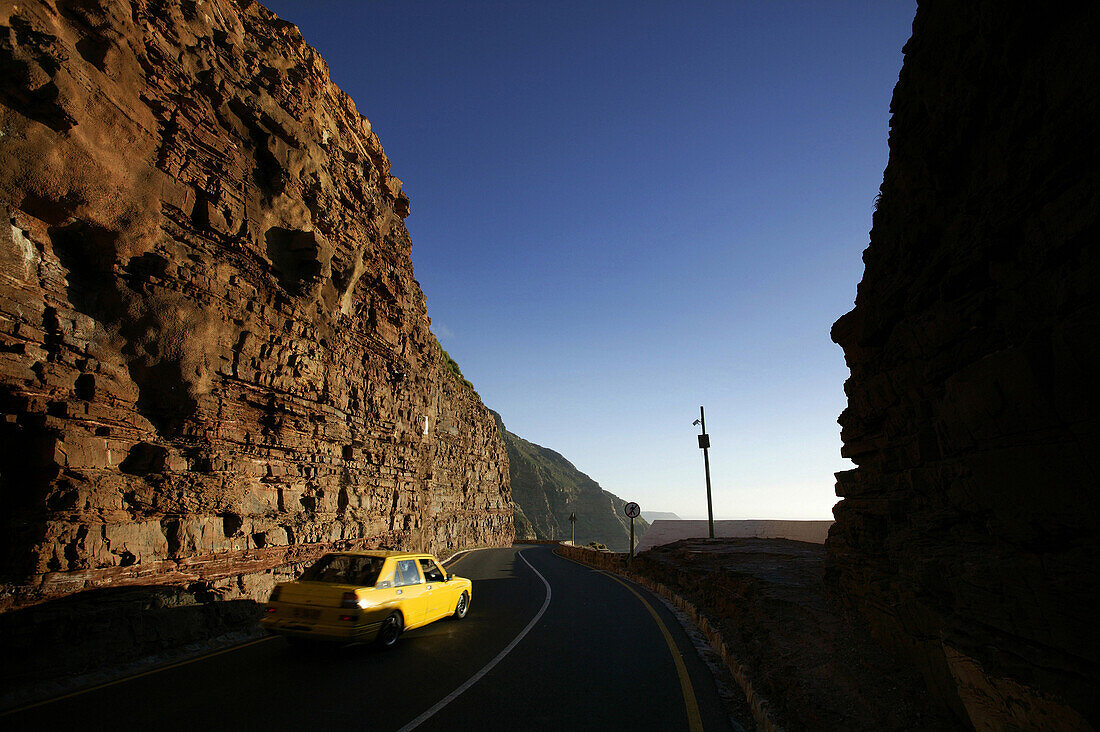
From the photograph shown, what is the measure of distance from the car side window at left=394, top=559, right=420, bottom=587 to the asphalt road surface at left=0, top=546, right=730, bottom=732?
102cm

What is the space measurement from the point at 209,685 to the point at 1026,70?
11069 mm

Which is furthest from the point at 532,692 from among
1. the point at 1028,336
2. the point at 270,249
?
the point at 270,249

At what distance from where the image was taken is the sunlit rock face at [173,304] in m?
8.21

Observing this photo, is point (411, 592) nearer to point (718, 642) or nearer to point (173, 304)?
point (718, 642)

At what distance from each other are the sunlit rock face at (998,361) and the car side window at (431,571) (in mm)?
7884

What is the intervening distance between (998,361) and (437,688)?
698 centimetres

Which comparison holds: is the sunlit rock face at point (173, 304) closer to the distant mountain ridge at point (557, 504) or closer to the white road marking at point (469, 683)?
the white road marking at point (469, 683)

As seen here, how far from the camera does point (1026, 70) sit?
13.8 feet

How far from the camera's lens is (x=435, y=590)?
10.3 meters

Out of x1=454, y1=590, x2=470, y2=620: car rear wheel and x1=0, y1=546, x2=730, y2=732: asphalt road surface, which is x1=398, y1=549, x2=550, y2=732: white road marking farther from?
x1=454, y1=590, x2=470, y2=620: car rear wheel

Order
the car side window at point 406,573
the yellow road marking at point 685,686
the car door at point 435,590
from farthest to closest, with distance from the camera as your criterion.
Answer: the car door at point 435,590
the car side window at point 406,573
the yellow road marking at point 685,686

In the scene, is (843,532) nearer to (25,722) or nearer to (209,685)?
(209,685)

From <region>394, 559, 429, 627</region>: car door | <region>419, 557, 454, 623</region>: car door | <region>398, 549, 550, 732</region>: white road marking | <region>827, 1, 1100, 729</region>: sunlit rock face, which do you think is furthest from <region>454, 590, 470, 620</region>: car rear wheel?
<region>827, 1, 1100, 729</region>: sunlit rock face

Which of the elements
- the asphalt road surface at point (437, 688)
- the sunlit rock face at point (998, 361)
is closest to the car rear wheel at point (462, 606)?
the asphalt road surface at point (437, 688)
